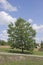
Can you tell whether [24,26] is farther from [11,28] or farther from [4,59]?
[4,59]

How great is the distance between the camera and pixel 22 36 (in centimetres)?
6378

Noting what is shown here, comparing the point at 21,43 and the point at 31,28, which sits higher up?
the point at 31,28

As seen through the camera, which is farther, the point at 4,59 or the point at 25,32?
the point at 25,32

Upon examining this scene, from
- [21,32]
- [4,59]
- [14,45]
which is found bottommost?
[4,59]

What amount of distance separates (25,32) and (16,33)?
279cm

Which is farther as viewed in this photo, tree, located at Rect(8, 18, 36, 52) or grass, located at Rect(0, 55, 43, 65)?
tree, located at Rect(8, 18, 36, 52)

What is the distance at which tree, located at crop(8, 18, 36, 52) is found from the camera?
63344 mm

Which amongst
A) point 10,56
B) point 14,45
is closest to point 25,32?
point 14,45

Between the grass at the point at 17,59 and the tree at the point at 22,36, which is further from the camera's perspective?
the tree at the point at 22,36

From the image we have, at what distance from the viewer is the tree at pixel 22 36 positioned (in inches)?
2494

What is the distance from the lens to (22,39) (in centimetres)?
6394

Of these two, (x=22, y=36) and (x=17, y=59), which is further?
(x=22, y=36)

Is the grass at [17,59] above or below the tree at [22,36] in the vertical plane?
below

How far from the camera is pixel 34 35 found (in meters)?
64.1
